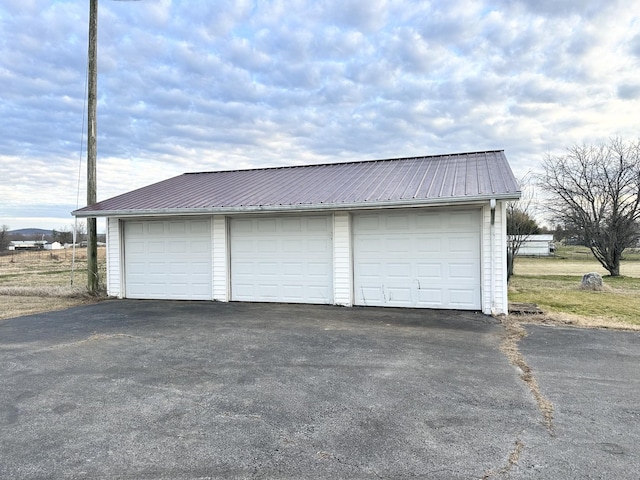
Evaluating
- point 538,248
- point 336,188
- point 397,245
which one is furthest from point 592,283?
point 538,248

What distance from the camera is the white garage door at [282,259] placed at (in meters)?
9.27

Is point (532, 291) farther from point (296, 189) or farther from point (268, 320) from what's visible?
point (268, 320)

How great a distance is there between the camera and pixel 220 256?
984 cm

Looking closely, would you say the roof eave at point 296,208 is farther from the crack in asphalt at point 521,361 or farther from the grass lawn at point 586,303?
the grass lawn at point 586,303

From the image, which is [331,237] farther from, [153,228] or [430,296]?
[153,228]

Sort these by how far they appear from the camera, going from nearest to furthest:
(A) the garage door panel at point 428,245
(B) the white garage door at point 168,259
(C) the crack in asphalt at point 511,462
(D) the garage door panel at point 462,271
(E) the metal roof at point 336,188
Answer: (C) the crack in asphalt at point 511,462 < (E) the metal roof at point 336,188 < (D) the garage door panel at point 462,271 < (A) the garage door panel at point 428,245 < (B) the white garage door at point 168,259

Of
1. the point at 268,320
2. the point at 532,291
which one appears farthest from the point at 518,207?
the point at 268,320

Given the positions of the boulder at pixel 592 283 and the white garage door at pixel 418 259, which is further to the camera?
the boulder at pixel 592 283

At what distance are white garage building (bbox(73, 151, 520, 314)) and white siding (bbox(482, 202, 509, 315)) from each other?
0.07 feet

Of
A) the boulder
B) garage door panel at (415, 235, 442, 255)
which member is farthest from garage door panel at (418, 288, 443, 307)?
the boulder

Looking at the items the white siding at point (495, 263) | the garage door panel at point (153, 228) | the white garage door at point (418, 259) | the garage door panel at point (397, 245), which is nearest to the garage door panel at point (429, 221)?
Result: the white garage door at point (418, 259)

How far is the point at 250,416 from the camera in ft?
11.1

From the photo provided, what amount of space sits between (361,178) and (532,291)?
6.58m

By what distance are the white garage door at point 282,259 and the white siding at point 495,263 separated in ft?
10.5
